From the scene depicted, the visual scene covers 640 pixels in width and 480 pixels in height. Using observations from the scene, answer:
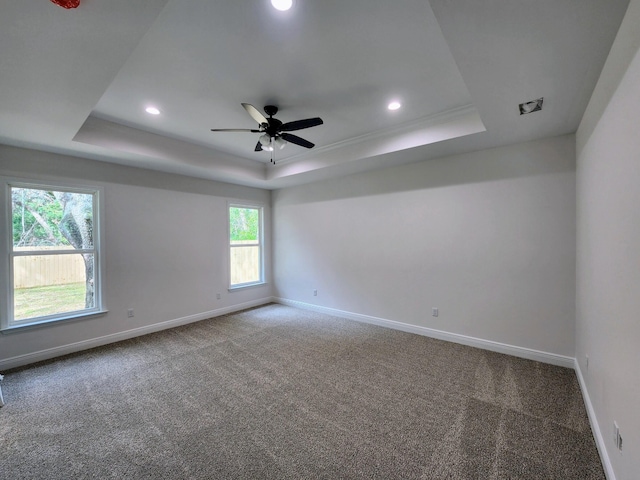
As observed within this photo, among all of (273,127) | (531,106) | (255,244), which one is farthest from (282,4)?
(255,244)

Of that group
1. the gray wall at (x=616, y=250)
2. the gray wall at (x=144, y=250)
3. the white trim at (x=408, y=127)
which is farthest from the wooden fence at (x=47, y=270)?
the gray wall at (x=616, y=250)

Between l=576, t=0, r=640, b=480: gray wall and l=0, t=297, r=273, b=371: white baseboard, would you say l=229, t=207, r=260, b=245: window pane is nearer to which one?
l=0, t=297, r=273, b=371: white baseboard

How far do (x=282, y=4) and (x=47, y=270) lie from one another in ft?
13.5

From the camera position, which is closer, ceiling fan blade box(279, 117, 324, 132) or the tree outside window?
ceiling fan blade box(279, 117, 324, 132)

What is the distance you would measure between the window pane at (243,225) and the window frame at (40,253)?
82.6 inches

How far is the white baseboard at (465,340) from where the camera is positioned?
299 cm

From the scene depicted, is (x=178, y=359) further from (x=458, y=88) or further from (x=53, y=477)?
(x=458, y=88)

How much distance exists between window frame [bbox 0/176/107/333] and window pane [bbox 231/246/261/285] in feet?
7.06

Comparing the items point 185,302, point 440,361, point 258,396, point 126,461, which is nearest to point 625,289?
point 440,361

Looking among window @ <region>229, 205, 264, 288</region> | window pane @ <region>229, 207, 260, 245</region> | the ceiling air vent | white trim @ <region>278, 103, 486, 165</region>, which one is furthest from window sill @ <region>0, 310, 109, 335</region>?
the ceiling air vent

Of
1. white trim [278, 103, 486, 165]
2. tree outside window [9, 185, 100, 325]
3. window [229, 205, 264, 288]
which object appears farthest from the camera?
window [229, 205, 264, 288]

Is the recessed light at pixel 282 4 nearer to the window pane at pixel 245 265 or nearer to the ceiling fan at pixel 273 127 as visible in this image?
the ceiling fan at pixel 273 127

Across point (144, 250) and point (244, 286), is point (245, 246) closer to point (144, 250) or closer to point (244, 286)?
point (244, 286)

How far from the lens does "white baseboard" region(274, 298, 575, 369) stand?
2.99 m
